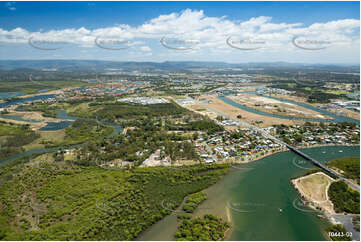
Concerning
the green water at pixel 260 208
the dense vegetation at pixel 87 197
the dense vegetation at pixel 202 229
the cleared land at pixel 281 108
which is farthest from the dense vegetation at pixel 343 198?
the cleared land at pixel 281 108

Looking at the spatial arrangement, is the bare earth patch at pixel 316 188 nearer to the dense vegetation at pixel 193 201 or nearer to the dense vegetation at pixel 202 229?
the dense vegetation at pixel 202 229

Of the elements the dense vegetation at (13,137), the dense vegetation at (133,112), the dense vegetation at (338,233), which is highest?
the dense vegetation at (133,112)

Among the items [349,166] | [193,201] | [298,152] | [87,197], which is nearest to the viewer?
[193,201]

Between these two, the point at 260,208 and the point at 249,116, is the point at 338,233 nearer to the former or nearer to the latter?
the point at 260,208

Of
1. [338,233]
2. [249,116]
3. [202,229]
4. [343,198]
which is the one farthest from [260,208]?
[249,116]

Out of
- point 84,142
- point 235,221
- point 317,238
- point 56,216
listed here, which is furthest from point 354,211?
point 84,142

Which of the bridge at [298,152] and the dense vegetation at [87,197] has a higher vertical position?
the bridge at [298,152]

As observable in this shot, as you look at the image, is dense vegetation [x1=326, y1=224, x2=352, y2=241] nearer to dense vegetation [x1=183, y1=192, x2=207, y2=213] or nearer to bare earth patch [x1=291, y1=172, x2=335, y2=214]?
bare earth patch [x1=291, y1=172, x2=335, y2=214]
